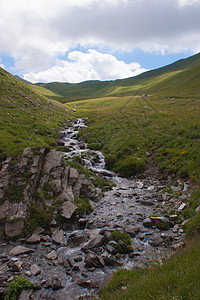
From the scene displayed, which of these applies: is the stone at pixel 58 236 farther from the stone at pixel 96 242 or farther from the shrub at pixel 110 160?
the shrub at pixel 110 160

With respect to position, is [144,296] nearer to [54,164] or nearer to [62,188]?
[62,188]

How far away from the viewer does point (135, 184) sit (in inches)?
813

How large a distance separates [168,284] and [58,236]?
25.2 ft

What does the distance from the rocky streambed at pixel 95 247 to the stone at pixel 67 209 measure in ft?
2.71

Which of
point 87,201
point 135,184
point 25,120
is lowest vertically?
point 135,184

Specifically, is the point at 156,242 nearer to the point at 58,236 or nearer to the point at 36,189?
the point at 58,236

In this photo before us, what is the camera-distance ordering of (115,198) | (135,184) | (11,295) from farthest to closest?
(135,184) → (115,198) → (11,295)

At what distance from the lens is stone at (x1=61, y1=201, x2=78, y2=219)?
12.8 m

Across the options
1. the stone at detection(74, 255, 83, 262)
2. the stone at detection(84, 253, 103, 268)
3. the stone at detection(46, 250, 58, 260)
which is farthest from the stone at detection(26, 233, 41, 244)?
the stone at detection(84, 253, 103, 268)

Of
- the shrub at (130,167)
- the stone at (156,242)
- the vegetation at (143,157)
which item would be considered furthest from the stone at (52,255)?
the shrub at (130,167)

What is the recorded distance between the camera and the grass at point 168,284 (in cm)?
455

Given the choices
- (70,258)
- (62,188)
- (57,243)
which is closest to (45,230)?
(57,243)

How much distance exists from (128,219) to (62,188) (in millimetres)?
5793

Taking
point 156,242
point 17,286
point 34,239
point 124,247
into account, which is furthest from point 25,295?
point 156,242
